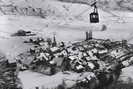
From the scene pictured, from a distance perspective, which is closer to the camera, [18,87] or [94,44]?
[18,87]

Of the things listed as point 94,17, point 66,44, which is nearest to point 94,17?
point 94,17

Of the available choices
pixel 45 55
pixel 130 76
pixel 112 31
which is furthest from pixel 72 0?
pixel 130 76

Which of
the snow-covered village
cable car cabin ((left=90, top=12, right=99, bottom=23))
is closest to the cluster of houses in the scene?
the snow-covered village

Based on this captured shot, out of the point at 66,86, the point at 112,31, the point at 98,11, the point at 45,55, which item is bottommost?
the point at 66,86

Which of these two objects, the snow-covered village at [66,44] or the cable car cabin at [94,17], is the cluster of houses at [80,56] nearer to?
the snow-covered village at [66,44]

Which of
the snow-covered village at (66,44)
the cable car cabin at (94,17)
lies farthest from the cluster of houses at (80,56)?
the cable car cabin at (94,17)

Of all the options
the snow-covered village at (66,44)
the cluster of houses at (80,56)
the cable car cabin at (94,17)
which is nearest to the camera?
the snow-covered village at (66,44)

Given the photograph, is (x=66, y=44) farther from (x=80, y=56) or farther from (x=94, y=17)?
(x=94, y=17)

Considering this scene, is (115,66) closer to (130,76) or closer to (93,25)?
(130,76)

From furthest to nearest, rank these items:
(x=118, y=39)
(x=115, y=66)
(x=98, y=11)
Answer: (x=98, y=11) → (x=118, y=39) → (x=115, y=66)
